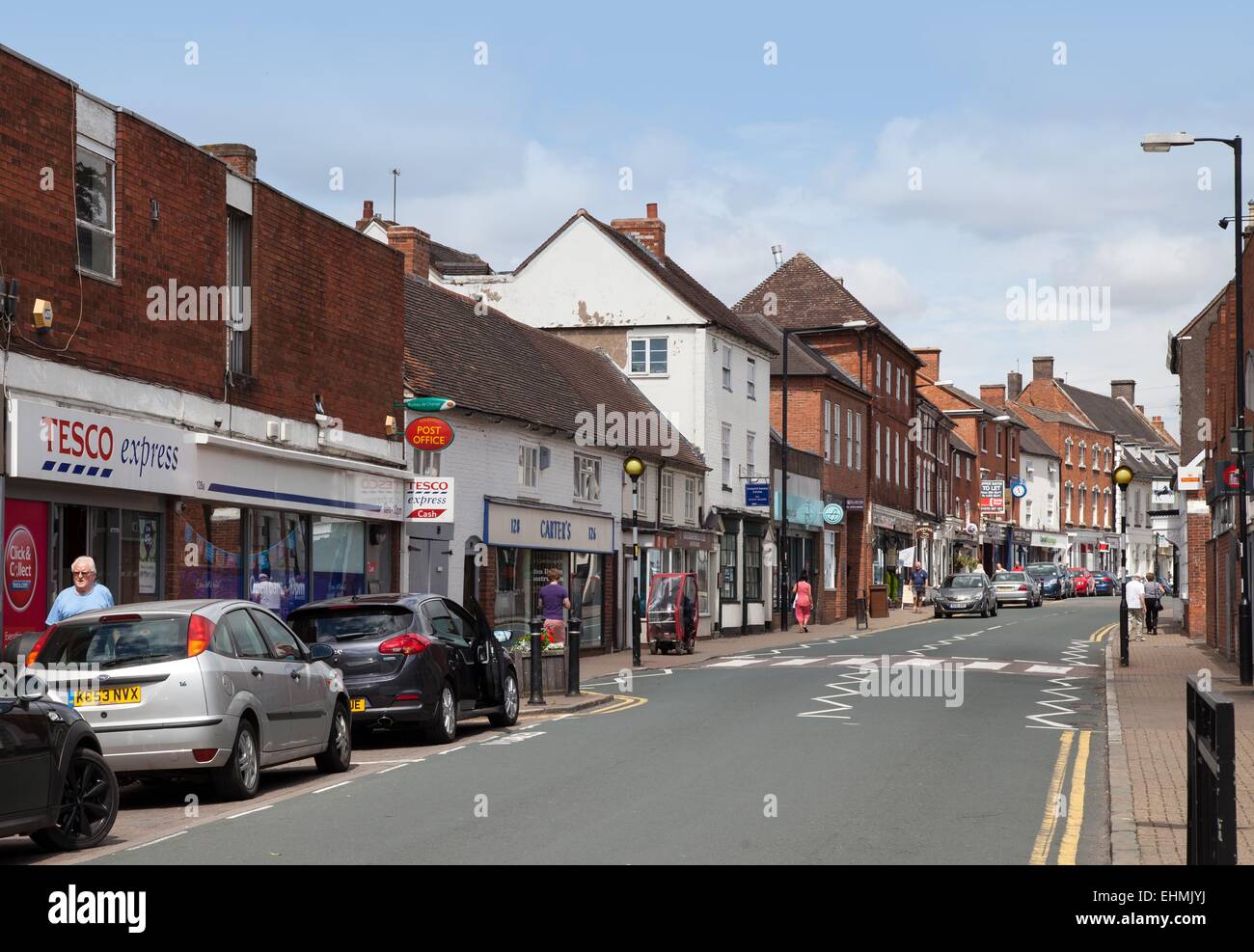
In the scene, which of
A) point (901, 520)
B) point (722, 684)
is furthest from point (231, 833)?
point (901, 520)

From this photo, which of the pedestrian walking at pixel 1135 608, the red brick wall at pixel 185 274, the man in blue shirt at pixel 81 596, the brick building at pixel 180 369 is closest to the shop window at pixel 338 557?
the brick building at pixel 180 369

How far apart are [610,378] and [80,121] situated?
25573 mm

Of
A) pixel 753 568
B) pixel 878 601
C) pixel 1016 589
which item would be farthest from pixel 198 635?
pixel 1016 589

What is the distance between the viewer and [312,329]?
961 inches

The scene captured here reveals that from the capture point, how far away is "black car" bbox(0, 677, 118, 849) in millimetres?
9422

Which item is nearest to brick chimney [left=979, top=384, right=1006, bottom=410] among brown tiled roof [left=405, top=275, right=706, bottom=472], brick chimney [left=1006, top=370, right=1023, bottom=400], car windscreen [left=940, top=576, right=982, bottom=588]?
brick chimney [left=1006, top=370, right=1023, bottom=400]

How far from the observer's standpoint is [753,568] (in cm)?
4934

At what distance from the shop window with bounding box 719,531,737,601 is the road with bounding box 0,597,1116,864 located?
2360 cm

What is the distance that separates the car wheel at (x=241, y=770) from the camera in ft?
40.3

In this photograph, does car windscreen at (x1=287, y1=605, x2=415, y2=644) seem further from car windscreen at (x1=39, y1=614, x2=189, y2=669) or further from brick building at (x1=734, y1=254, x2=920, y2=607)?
brick building at (x1=734, y1=254, x2=920, y2=607)

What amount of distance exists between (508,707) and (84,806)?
8491mm

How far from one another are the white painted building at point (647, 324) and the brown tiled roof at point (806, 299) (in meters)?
15.3

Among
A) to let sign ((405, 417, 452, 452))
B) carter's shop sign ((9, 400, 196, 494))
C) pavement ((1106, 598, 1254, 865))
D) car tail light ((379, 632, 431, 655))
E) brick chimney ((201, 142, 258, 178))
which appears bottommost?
pavement ((1106, 598, 1254, 865))

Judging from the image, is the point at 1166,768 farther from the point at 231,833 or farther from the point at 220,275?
the point at 220,275
